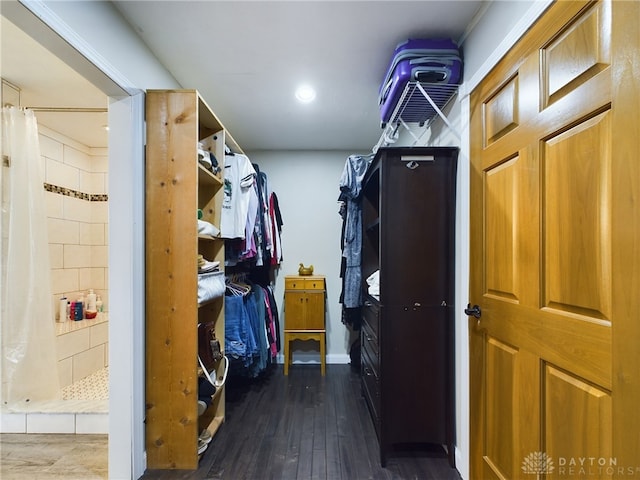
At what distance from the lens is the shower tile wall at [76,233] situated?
8.05ft

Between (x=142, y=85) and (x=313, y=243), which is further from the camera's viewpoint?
(x=313, y=243)

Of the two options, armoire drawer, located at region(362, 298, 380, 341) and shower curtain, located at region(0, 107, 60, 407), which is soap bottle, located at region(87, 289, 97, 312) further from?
armoire drawer, located at region(362, 298, 380, 341)

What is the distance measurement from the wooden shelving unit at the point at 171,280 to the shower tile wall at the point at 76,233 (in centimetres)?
154

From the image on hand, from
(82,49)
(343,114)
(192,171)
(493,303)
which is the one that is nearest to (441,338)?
(493,303)

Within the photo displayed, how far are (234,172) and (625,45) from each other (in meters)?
1.96

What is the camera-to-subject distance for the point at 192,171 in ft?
5.00

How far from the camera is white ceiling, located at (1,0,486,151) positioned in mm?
1308

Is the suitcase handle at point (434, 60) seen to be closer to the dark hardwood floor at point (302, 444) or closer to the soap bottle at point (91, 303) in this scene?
the dark hardwood floor at point (302, 444)

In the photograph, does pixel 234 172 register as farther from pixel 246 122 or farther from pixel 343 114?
pixel 343 114

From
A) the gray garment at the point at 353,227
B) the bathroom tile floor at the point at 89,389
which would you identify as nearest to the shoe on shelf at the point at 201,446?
the bathroom tile floor at the point at 89,389

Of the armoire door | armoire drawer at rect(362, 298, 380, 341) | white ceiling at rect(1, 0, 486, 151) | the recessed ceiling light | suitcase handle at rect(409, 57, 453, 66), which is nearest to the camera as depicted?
the armoire door

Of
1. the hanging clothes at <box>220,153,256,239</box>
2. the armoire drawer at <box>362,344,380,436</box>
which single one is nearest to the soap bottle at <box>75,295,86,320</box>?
the hanging clothes at <box>220,153,256,239</box>

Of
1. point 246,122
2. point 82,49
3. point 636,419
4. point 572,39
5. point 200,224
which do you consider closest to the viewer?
point 636,419

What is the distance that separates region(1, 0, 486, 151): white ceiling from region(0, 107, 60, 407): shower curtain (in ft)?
1.26
